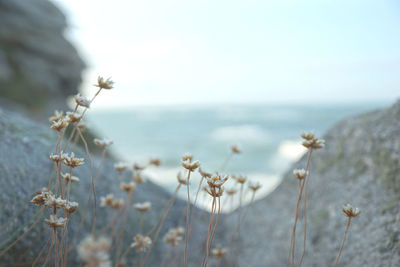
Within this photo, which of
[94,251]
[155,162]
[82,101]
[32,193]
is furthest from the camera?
[155,162]

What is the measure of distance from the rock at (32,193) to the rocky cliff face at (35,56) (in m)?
7.82

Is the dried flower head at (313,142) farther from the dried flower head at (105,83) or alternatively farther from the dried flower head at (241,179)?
the dried flower head at (105,83)

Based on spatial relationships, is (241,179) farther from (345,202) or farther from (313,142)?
(345,202)

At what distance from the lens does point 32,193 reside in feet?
5.16

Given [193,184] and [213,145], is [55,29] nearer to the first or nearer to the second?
[193,184]

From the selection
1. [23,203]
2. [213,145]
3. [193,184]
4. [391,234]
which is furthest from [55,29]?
[391,234]

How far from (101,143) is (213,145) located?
15.8m

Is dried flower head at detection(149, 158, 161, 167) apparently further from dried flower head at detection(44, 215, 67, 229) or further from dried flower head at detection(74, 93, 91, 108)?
dried flower head at detection(44, 215, 67, 229)

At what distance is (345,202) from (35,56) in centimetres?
1078

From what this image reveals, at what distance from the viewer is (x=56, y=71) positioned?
10.6 metres

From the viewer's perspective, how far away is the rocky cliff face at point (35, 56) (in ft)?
30.1

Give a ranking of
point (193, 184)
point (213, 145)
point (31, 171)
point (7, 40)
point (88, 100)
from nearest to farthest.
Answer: point (88, 100) < point (31, 171) < point (193, 184) < point (7, 40) < point (213, 145)

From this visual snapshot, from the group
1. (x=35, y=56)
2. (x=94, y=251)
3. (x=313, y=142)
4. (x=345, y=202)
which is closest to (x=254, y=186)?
(x=313, y=142)

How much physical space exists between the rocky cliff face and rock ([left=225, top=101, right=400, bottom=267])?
8686mm
